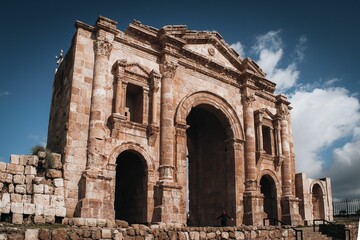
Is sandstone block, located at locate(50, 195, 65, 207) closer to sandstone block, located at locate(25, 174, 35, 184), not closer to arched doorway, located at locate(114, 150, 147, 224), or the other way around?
sandstone block, located at locate(25, 174, 35, 184)

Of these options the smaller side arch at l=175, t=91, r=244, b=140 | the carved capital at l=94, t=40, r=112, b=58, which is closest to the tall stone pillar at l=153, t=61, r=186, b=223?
the smaller side arch at l=175, t=91, r=244, b=140

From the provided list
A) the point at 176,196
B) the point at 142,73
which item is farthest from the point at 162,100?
the point at 176,196

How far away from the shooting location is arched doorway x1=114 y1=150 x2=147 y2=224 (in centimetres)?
1639

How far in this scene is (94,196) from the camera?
1408 centimetres

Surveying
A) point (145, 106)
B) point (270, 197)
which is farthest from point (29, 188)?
point (270, 197)

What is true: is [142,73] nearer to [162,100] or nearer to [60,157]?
[162,100]

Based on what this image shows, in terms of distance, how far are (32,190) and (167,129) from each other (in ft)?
21.0

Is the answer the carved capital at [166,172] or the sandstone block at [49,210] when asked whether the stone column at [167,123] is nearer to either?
the carved capital at [166,172]

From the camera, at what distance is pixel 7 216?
12469 mm

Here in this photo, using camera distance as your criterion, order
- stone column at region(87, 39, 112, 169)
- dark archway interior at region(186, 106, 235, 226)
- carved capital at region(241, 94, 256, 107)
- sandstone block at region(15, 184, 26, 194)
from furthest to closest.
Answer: carved capital at region(241, 94, 256, 107) < dark archway interior at region(186, 106, 235, 226) < stone column at region(87, 39, 112, 169) < sandstone block at region(15, 184, 26, 194)

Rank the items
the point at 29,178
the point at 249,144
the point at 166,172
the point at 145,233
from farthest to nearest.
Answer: the point at 249,144, the point at 166,172, the point at 29,178, the point at 145,233

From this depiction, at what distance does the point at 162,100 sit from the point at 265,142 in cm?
877

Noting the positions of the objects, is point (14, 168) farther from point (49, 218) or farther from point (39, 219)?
point (49, 218)

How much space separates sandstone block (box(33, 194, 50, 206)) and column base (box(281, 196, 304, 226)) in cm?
1356
